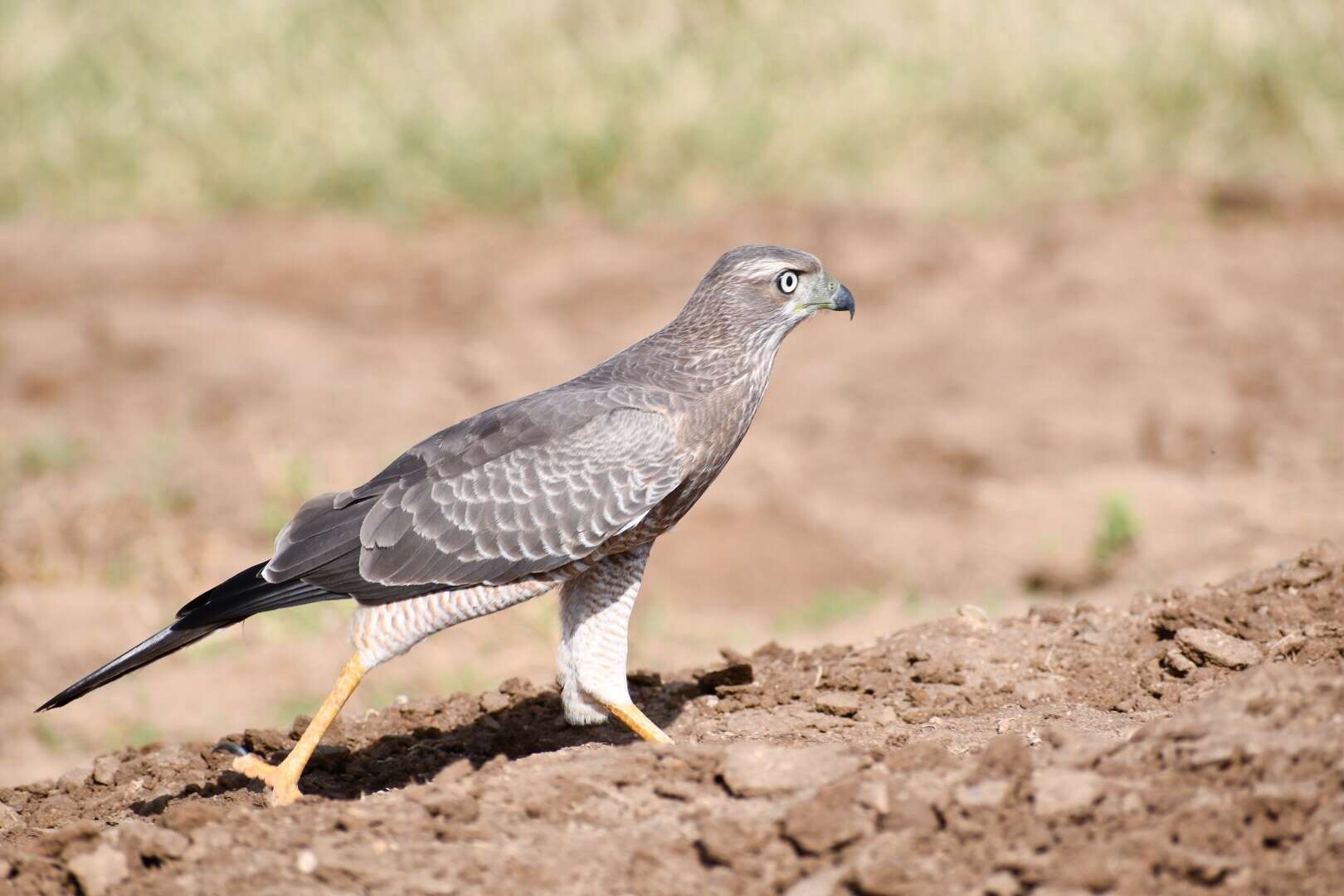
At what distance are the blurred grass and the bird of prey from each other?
936cm

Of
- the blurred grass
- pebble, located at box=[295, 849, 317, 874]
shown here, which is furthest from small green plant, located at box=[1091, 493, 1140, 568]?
the blurred grass

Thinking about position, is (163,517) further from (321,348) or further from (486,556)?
(486,556)

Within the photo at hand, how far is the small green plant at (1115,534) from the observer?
8.27 metres

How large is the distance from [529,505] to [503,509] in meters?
0.09

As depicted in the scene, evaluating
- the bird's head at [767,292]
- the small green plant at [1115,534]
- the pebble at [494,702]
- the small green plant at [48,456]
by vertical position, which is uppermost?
the small green plant at [48,456]

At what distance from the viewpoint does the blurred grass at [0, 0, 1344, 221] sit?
45.6 ft

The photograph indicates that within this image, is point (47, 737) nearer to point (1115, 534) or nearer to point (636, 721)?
point (636, 721)

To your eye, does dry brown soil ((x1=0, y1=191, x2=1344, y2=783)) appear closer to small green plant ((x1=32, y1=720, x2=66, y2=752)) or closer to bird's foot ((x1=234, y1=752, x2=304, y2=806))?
small green plant ((x1=32, y1=720, x2=66, y2=752))

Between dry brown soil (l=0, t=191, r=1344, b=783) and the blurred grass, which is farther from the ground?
the blurred grass

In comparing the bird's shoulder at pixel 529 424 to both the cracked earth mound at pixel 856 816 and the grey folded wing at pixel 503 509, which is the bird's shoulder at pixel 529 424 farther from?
the cracked earth mound at pixel 856 816

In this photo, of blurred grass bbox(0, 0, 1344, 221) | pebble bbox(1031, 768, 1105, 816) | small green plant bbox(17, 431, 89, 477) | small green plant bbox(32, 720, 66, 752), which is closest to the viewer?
pebble bbox(1031, 768, 1105, 816)

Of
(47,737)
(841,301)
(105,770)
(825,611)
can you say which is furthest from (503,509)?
(47,737)

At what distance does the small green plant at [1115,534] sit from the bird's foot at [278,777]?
17.0 ft

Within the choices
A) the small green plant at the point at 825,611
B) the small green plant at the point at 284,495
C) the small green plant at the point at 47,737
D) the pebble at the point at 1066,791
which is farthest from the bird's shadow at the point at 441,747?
the small green plant at the point at 284,495
